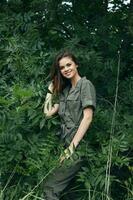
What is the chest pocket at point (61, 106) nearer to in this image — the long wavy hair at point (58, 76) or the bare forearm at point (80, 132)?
the long wavy hair at point (58, 76)

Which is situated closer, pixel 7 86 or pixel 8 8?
pixel 7 86

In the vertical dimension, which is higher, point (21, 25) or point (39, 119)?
point (21, 25)

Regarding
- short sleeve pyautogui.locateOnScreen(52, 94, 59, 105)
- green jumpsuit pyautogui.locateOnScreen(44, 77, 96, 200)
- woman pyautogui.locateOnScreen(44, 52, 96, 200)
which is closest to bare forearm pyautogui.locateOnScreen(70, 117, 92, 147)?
woman pyautogui.locateOnScreen(44, 52, 96, 200)

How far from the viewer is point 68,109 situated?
4809 millimetres

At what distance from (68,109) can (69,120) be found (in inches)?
3.5

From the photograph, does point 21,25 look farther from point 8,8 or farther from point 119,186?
point 119,186

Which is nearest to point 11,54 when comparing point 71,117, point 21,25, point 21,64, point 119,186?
point 21,64

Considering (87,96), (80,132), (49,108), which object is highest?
(87,96)

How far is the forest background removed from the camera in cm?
478

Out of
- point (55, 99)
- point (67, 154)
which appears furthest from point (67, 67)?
point (67, 154)

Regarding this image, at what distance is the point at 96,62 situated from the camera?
5773 mm

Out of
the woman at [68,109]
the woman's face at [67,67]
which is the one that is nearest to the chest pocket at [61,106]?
the woman at [68,109]

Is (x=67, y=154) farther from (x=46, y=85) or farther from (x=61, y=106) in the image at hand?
(x=46, y=85)

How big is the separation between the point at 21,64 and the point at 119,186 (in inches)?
55.5
